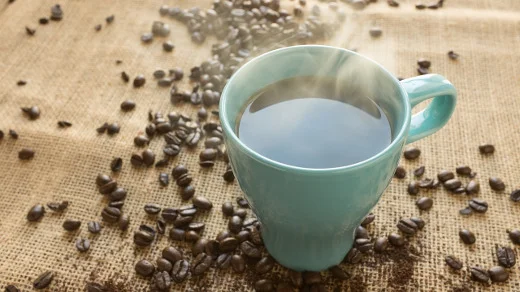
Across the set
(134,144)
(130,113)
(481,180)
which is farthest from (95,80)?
(481,180)

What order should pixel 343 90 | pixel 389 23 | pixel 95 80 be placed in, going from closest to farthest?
pixel 343 90 → pixel 95 80 → pixel 389 23

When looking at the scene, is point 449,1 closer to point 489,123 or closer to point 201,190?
point 489,123

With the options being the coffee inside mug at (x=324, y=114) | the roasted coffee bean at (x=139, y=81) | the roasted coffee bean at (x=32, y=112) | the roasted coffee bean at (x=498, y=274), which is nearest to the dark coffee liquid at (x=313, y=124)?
the coffee inside mug at (x=324, y=114)

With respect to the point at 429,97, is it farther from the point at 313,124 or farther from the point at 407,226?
the point at 407,226

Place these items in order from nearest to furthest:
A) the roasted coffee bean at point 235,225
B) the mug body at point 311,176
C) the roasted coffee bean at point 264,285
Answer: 1. the mug body at point 311,176
2. the roasted coffee bean at point 264,285
3. the roasted coffee bean at point 235,225

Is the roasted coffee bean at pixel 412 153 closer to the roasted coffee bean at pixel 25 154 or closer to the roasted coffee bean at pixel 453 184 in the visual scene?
the roasted coffee bean at pixel 453 184

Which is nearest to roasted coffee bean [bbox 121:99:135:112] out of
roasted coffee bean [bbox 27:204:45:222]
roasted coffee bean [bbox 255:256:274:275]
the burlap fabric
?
the burlap fabric
